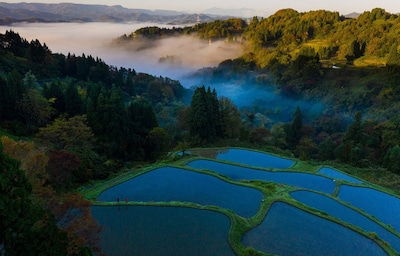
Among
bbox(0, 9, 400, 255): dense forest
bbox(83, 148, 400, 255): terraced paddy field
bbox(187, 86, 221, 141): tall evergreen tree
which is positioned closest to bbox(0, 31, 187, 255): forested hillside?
bbox(0, 9, 400, 255): dense forest

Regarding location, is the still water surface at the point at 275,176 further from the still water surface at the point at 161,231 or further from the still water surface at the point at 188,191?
the still water surface at the point at 161,231

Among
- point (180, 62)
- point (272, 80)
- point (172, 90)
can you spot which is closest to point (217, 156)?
point (172, 90)

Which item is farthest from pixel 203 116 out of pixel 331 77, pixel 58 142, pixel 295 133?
pixel 331 77

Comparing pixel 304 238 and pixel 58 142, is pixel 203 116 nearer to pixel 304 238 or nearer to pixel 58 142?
pixel 58 142

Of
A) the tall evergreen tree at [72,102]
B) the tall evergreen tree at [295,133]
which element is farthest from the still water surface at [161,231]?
the tall evergreen tree at [295,133]

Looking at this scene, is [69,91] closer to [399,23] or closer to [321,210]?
[321,210]

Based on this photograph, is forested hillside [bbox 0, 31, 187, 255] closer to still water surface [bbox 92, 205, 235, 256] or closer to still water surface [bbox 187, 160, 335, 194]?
still water surface [bbox 92, 205, 235, 256]
